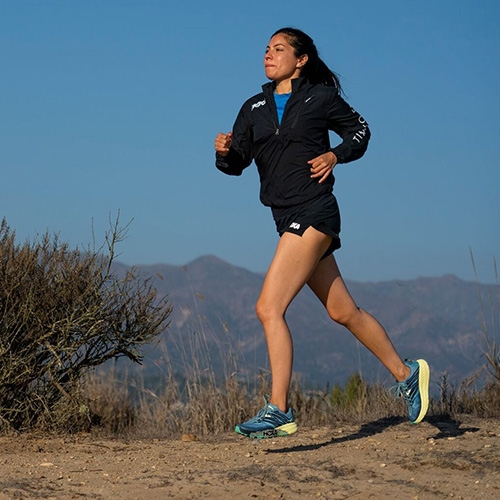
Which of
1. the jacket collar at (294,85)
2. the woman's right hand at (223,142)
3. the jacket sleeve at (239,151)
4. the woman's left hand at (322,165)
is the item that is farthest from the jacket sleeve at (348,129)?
the woman's right hand at (223,142)

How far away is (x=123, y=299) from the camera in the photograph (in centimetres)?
750

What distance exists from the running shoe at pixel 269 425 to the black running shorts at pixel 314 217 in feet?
3.53

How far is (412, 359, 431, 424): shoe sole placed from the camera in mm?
6051

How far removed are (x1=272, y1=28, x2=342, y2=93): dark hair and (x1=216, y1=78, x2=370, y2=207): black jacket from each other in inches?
8.2

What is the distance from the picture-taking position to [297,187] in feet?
18.7

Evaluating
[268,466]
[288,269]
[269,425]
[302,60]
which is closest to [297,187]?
[288,269]

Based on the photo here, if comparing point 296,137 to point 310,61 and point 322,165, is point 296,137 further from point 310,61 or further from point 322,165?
point 310,61

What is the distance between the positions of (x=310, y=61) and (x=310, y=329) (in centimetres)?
7456

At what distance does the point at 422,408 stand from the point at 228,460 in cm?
Answer: 129

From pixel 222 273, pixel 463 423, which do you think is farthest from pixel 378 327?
pixel 222 273

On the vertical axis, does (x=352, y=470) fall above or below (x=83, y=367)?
below

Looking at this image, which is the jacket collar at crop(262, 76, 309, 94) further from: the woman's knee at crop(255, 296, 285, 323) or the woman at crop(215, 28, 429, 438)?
the woman's knee at crop(255, 296, 285, 323)

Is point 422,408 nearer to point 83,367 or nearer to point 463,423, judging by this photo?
point 463,423

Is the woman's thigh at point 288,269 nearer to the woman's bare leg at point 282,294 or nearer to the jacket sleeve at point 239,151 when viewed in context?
the woman's bare leg at point 282,294
